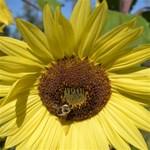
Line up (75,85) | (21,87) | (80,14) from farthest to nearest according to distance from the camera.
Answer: (75,85) → (21,87) → (80,14)

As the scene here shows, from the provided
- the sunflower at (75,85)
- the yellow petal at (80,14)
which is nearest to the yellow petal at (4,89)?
the sunflower at (75,85)

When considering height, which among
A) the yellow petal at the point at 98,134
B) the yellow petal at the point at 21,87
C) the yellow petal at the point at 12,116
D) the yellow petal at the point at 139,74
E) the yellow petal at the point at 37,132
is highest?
the yellow petal at the point at 21,87

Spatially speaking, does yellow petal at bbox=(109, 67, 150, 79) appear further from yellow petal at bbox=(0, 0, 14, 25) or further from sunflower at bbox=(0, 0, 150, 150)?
yellow petal at bbox=(0, 0, 14, 25)

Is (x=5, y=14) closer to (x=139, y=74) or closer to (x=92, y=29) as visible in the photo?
(x=92, y=29)

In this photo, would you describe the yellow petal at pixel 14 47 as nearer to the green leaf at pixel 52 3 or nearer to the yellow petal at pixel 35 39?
the yellow petal at pixel 35 39

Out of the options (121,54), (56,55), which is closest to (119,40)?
(121,54)

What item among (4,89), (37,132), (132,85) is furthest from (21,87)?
(132,85)
